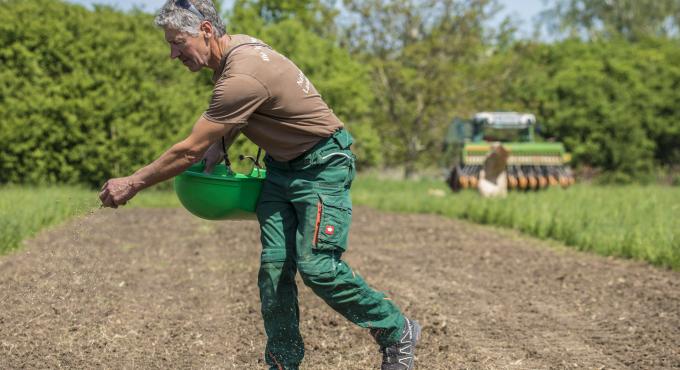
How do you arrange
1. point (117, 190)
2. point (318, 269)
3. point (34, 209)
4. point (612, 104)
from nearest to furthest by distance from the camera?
point (117, 190) < point (318, 269) < point (34, 209) < point (612, 104)

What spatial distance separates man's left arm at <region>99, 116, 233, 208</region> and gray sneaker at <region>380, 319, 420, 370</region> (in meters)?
1.21

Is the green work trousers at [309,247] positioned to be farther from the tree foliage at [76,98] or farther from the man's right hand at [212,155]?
the tree foliage at [76,98]

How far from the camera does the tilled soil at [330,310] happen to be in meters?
4.47

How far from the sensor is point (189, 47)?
3.39 m

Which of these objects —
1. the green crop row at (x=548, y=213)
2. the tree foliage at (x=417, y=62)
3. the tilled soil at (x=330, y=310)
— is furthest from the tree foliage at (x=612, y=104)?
the tilled soil at (x=330, y=310)

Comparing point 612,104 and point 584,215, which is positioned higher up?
point 612,104

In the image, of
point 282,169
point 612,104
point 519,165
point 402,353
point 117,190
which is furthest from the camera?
point 612,104

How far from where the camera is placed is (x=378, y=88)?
72.0 feet

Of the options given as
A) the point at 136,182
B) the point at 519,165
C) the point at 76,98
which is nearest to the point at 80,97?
the point at 76,98

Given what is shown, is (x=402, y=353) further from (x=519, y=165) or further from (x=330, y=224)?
(x=519, y=165)

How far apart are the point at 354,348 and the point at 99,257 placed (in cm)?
374

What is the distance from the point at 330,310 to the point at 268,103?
2402 mm

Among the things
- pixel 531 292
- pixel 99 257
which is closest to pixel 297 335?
pixel 531 292

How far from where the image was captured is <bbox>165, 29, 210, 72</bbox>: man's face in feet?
11.1
